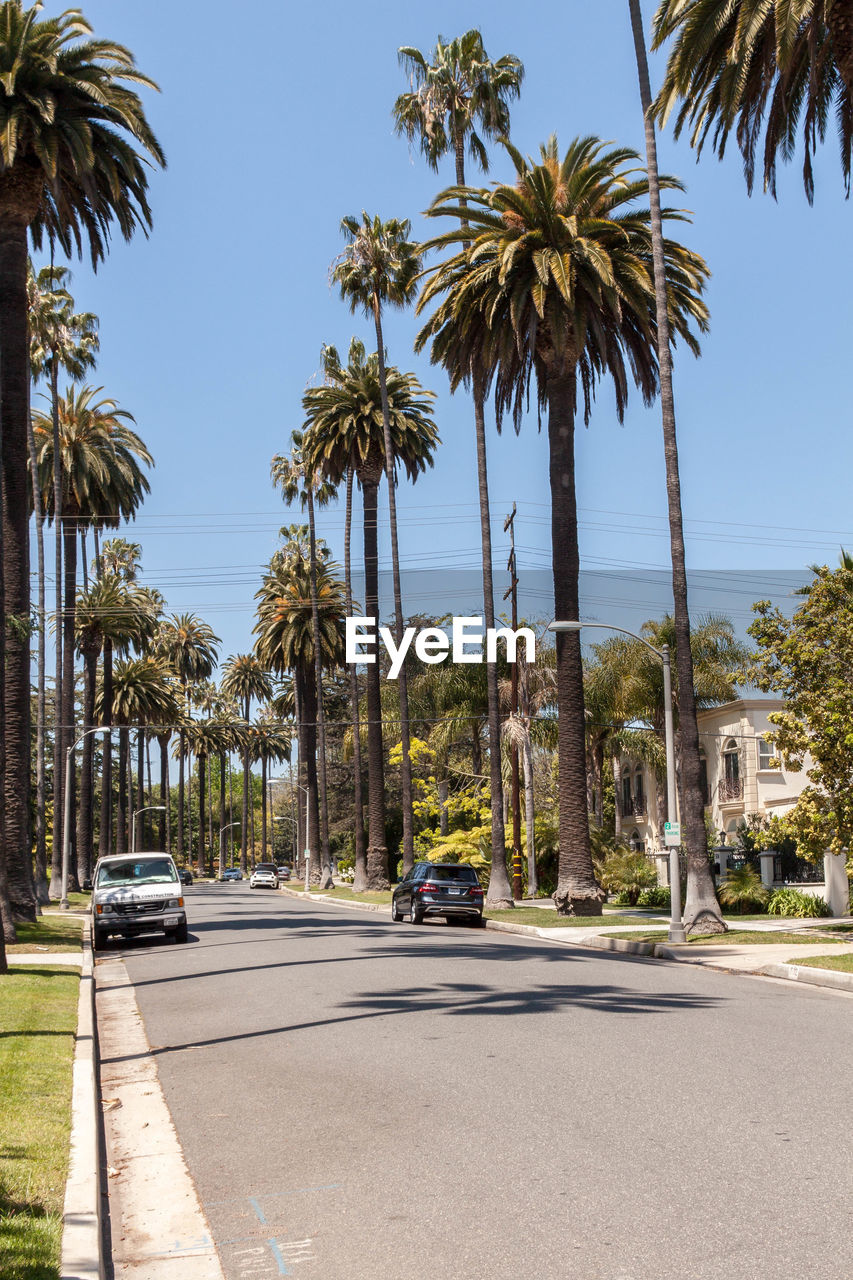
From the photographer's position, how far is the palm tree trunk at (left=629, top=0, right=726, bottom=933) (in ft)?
88.7

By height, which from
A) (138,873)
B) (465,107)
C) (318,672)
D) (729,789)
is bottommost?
(138,873)

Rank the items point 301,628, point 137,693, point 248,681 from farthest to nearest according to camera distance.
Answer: point 248,681, point 137,693, point 301,628

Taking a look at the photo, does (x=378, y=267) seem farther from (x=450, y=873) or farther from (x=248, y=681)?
(x=248, y=681)

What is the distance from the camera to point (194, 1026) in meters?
13.8

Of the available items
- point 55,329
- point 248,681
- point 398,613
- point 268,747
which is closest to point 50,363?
point 55,329

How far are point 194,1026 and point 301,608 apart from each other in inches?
2245

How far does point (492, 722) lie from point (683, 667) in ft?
46.1

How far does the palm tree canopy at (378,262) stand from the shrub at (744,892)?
28395 mm

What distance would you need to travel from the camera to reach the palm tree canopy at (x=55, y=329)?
47.0m

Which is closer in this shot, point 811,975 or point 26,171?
point 811,975

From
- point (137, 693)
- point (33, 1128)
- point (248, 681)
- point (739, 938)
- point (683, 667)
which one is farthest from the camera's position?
point (248, 681)

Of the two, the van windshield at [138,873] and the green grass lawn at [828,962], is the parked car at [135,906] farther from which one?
the green grass lawn at [828,962]

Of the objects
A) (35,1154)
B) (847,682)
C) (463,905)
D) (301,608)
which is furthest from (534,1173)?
(301,608)

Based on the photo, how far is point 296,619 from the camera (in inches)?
2768
